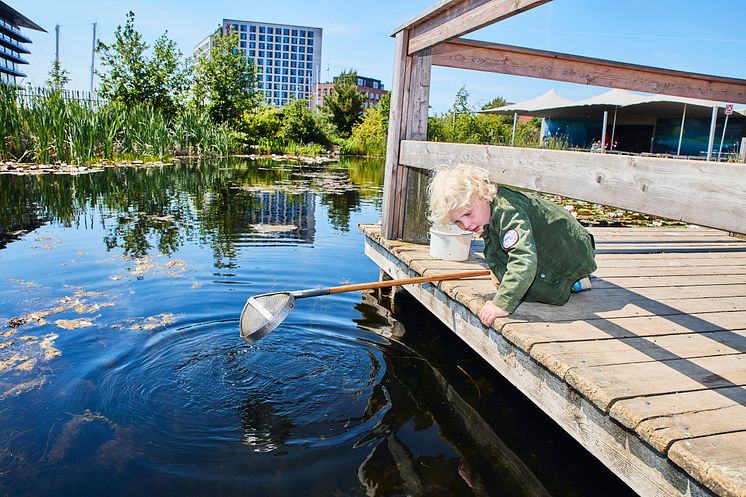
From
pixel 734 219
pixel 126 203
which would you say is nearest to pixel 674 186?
pixel 734 219

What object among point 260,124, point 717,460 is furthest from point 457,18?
point 260,124

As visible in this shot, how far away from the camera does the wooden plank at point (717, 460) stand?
143 centimetres

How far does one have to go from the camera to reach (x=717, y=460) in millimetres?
1531

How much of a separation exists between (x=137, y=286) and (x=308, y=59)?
407 feet

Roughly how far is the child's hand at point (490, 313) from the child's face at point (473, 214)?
417 mm

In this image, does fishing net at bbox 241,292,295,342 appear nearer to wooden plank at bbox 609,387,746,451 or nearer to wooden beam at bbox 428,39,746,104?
wooden plank at bbox 609,387,746,451

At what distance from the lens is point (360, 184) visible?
1484 cm

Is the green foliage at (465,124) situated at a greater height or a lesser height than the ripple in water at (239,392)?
greater

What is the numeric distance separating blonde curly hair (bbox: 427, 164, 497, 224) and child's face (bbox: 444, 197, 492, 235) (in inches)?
0.8

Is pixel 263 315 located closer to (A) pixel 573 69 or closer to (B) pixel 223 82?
(A) pixel 573 69

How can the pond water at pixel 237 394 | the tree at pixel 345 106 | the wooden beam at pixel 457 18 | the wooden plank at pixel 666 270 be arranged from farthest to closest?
the tree at pixel 345 106 → the wooden plank at pixel 666 270 → the wooden beam at pixel 457 18 → the pond water at pixel 237 394

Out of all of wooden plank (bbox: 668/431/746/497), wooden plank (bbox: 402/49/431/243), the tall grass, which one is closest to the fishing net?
wooden plank (bbox: 402/49/431/243)

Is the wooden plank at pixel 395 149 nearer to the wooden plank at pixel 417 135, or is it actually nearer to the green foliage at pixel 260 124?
the wooden plank at pixel 417 135

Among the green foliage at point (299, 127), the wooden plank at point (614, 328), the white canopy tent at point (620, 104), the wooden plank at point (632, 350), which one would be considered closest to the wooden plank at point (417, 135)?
the wooden plank at point (614, 328)
